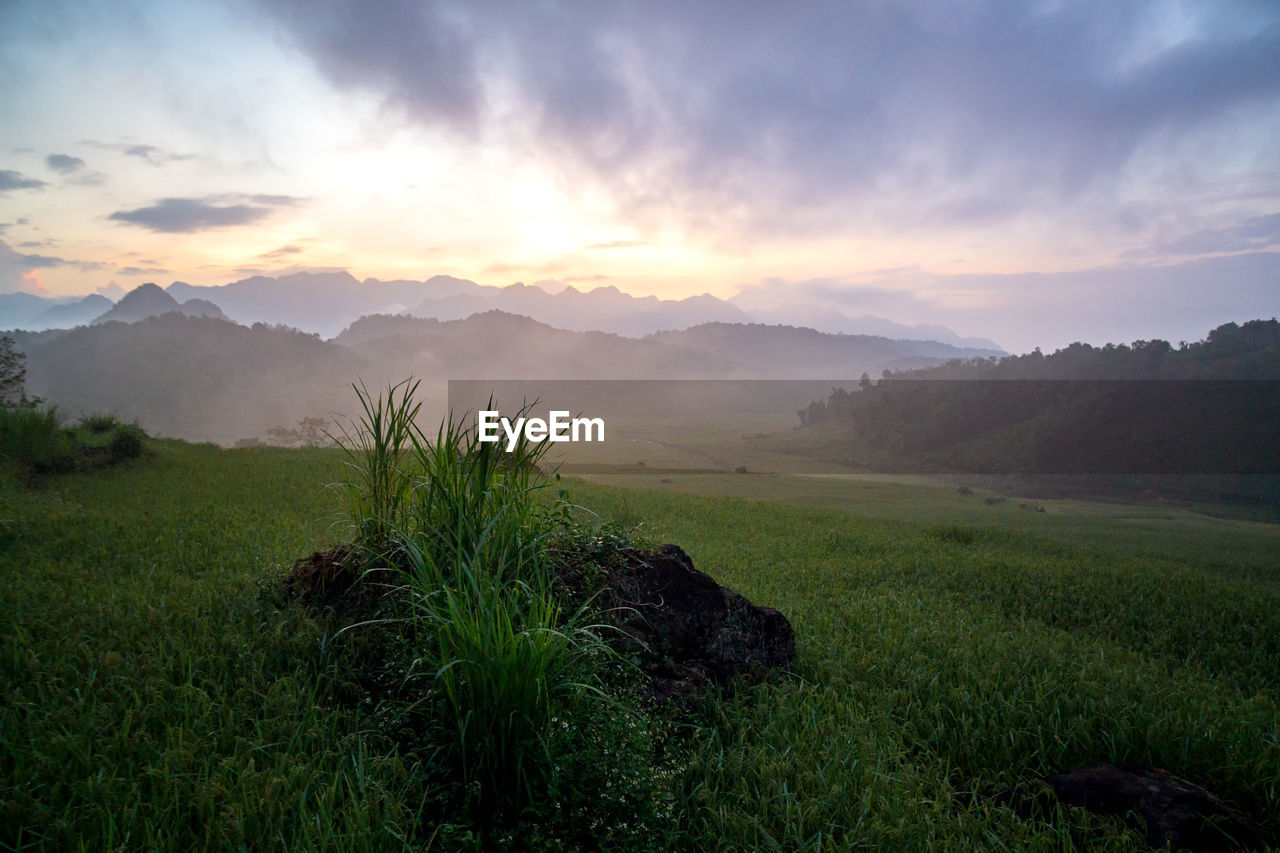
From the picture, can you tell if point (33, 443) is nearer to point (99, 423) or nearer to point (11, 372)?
point (99, 423)

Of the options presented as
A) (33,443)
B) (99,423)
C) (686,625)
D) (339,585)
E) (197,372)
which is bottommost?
(686,625)

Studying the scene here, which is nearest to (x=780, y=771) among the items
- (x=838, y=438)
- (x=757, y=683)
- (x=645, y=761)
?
(x=645, y=761)

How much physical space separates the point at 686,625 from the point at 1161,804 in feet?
8.39

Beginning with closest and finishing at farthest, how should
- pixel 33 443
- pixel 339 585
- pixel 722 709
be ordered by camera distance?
pixel 722 709, pixel 339 585, pixel 33 443

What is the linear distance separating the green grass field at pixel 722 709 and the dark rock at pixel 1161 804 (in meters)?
0.16

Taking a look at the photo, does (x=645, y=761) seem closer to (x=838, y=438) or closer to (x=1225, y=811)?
(x=1225, y=811)

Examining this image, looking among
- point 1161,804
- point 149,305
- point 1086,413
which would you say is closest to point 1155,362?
point 1086,413

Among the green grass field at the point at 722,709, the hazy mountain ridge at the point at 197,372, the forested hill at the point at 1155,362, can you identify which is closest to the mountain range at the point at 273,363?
the hazy mountain ridge at the point at 197,372

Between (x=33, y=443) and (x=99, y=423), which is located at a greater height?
(x=99, y=423)

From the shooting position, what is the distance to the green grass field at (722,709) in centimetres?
252

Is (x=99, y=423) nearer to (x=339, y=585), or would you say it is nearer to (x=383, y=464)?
(x=383, y=464)

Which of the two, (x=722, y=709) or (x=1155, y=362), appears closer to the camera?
(x=722, y=709)

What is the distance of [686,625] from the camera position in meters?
4.18

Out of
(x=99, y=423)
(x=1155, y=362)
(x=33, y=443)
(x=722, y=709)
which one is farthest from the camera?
(x=1155, y=362)
